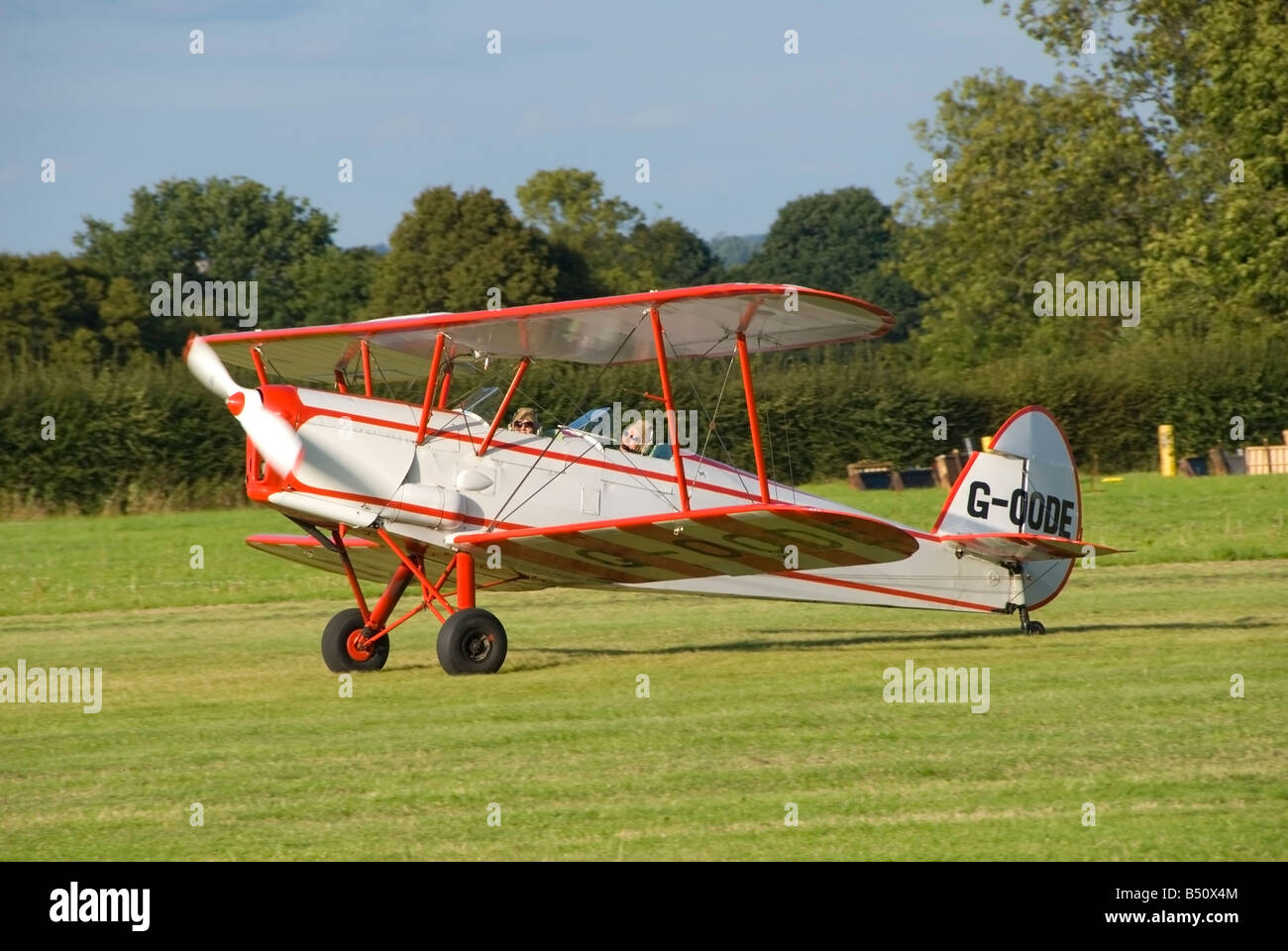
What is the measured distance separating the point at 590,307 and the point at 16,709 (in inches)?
169

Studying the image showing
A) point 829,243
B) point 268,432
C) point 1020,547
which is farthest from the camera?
A: point 829,243

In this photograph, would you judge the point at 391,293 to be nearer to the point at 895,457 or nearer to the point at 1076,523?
the point at 895,457

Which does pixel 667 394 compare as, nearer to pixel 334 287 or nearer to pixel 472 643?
pixel 472 643

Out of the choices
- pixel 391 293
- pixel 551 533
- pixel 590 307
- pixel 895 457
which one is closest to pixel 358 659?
pixel 551 533

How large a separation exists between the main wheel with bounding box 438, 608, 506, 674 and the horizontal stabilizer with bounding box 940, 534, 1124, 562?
392 cm

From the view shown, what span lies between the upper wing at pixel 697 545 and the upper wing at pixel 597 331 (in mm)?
1304

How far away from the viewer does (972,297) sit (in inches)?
1796

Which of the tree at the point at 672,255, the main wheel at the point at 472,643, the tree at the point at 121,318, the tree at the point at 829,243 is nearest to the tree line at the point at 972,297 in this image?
the tree at the point at 121,318

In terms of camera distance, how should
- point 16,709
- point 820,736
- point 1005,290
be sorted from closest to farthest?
point 820,736
point 16,709
point 1005,290

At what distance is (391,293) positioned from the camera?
50375mm

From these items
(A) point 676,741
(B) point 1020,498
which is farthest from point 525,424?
(B) point 1020,498

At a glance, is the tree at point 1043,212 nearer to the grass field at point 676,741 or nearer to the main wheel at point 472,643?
the grass field at point 676,741

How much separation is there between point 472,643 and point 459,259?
1600 inches

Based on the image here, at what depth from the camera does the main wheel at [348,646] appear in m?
10.7
